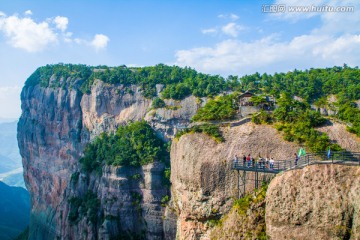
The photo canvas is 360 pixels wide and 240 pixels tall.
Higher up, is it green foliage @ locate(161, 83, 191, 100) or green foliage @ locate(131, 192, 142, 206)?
green foliage @ locate(161, 83, 191, 100)

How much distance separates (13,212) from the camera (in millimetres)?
125625

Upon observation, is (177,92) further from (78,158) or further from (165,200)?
(78,158)

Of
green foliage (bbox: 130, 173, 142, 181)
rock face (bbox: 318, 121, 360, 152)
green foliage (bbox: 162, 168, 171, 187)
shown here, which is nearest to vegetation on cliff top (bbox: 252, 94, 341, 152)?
rock face (bbox: 318, 121, 360, 152)

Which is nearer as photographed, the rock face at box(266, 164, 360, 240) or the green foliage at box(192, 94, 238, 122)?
the rock face at box(266, 164, 360, 240)

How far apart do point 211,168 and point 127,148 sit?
27.9 m

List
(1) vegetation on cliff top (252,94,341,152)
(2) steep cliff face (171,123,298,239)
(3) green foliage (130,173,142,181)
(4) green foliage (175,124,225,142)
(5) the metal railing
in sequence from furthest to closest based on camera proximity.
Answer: (3) green foliage (130,173,142,181)
(4) green foliage (175,124,225,142)
(2) steep cliff face (171,123,298,239)
(1) vegetation on cliff top (252,94,341,152)
(5) the metal railing

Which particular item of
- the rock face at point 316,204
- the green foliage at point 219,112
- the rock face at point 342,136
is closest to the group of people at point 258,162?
the rock face at point 316,204

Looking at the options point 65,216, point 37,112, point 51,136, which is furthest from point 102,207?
point 37,112

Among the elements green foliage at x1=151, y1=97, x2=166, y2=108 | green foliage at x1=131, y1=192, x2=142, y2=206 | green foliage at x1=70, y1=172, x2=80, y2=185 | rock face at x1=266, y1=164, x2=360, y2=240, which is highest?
green foliage at x1=151, y1=97, x2=166, y2=108

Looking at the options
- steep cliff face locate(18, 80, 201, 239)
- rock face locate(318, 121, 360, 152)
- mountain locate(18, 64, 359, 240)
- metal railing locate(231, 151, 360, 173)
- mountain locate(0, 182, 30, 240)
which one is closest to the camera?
metal railing locate(231, 151, 360, 173)

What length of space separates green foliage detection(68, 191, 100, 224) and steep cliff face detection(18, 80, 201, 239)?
2.58 feet

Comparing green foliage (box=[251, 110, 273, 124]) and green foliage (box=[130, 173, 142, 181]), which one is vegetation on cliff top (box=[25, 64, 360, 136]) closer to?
green foliage (box=[251, 110, 273, 124])

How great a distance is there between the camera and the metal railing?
2445 cm

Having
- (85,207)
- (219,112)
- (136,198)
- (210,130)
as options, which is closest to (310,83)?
(219,112)
